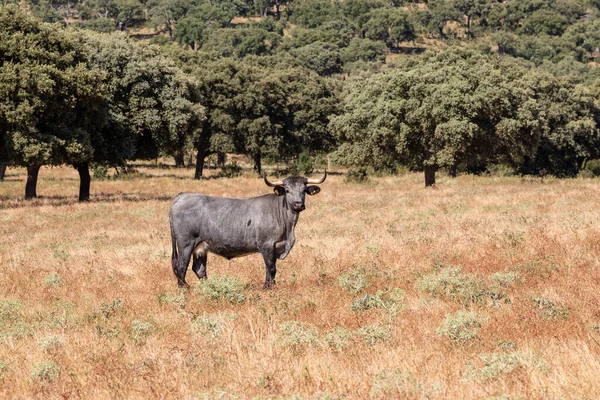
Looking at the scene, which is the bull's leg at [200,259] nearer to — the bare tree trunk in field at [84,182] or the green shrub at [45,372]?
the green shrub at [45,372]

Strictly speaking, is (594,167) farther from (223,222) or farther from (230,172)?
(223,222)

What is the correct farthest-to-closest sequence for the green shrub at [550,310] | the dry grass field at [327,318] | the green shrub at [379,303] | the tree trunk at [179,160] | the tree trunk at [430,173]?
the tree trunk at [179,160]
the tree trunk at [430,173]
the green shrub at [379,303]
the green shrub at [550,310]
the dry grass field at [327,318]

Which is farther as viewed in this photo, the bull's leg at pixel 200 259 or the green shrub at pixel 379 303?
the bull's leg at pixel 200 259

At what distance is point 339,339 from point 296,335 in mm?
588

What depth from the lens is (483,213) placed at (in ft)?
84.3

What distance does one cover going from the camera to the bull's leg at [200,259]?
1370 centimetres

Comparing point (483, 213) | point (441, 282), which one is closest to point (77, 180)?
point (483, 213)

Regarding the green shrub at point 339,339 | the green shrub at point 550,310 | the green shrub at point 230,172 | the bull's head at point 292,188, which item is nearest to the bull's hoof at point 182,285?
the bull's head at point 292,188

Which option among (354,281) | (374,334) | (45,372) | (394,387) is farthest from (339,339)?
(354,281)

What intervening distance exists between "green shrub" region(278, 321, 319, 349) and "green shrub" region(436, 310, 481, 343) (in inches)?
68.4

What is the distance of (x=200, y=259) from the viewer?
13.8m

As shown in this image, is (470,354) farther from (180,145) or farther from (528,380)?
(180,145)

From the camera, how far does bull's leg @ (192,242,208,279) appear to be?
44.9ft

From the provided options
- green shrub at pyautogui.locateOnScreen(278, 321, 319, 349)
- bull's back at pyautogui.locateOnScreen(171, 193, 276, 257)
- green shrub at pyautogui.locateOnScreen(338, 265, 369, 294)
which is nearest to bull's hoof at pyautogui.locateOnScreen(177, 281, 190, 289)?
bull's back at pyautogui.locateOnScreen(171, 193, 276, 257)
